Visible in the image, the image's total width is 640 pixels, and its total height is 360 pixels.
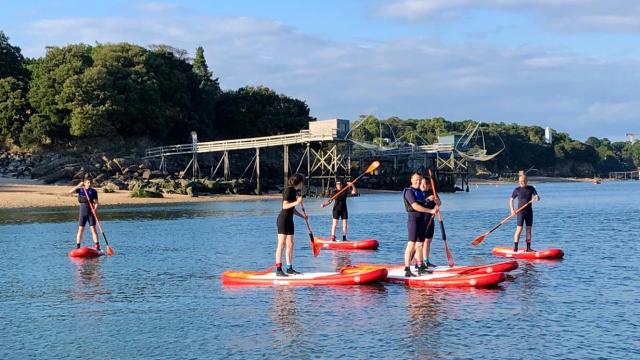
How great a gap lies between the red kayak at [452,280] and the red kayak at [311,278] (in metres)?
0.74

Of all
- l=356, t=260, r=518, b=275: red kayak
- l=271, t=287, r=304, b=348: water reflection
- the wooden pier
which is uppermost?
the wooden pier

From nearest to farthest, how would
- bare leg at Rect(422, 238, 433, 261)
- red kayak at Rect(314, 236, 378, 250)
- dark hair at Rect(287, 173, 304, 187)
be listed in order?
dark hair at Rect(287, 173, 304, 187) < bare leg at Rect(422, 238, 433, 261) < red kayak at Rect(314, 236, 378, 250)

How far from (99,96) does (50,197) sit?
23.2 meters

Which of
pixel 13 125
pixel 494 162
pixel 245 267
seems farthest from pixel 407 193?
pixel 494 162

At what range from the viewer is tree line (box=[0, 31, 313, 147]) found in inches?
3078

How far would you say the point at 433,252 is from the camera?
24.0m

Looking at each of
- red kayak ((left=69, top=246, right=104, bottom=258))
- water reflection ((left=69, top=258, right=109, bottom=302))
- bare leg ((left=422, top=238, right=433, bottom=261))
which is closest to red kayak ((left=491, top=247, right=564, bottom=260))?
bare leg ((left=422, top=238, right=433, bottom=261))

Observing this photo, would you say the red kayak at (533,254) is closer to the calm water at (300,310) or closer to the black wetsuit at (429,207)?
the calm water at (300,310)

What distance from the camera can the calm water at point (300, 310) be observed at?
11.6 meters

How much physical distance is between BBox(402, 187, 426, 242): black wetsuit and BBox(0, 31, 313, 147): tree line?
65668mm

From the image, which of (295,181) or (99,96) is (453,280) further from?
(99,96)

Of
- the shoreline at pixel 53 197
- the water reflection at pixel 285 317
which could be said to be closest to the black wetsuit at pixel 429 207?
the water reflection at pixel 285 317

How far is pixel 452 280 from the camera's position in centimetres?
1667

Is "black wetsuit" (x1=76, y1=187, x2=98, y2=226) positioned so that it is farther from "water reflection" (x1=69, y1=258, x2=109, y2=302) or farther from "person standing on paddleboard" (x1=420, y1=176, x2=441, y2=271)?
"person standing on paddleboard" (x1=420, y1=176, x2=441, y2=271)
